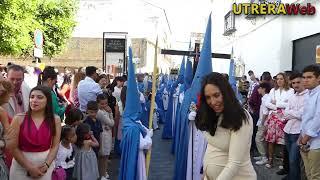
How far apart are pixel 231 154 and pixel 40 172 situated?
2.09 metres

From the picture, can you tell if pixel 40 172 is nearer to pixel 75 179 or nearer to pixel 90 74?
pixel 75 179

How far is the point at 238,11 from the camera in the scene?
15414mm

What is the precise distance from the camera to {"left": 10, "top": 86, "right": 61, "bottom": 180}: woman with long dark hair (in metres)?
4.25

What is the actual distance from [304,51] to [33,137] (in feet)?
31.7

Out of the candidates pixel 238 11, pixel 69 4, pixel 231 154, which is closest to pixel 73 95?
pixel 231 154

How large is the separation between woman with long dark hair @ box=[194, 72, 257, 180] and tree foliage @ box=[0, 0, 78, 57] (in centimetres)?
1770

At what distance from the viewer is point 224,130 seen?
3.09 m

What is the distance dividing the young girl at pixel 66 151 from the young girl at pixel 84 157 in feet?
0.94

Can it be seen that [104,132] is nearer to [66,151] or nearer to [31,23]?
[66,151]

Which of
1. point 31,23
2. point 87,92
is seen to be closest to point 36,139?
point 87,92

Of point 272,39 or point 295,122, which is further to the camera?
point 272,39

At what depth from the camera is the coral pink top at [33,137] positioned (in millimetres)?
4266

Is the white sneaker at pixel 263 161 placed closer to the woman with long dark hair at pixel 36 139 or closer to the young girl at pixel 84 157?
the young girl at pixel 84 157

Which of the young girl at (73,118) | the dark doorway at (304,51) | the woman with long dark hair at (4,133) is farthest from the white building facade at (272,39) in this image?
the woman with long dark hair at (4,133)
